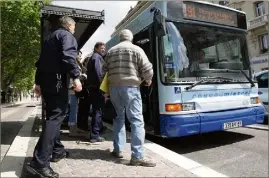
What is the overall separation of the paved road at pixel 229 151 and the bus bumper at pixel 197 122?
1.33 ft

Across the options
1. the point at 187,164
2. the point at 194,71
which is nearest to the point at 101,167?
the point at 187,164

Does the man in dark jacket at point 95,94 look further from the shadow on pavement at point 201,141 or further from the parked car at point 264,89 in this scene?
the parked car at point 264,89

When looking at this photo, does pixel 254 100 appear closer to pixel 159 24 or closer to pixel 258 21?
pixel 159 24

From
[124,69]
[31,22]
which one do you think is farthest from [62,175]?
[31,22]

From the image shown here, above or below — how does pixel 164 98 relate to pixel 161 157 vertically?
above

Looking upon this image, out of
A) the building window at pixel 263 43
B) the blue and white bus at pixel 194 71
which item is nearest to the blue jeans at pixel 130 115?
the blue and white bus at pixel 194 71

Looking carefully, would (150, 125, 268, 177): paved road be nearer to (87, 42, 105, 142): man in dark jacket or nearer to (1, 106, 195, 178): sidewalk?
(1, 106, 195, 178): sidewalk

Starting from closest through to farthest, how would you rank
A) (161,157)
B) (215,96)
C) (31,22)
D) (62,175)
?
1. (62,175)
2. (161,157)
3. (215,96)
4. (31,22)

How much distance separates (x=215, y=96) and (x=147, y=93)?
4.44ft

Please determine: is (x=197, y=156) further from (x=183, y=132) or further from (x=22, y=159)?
(x=22, y=159)

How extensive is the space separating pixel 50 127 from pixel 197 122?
273 cm

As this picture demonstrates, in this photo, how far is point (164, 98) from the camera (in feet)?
17.0

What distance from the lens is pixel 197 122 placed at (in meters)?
5.12

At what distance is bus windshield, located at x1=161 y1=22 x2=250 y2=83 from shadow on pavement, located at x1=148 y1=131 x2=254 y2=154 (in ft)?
4.28
